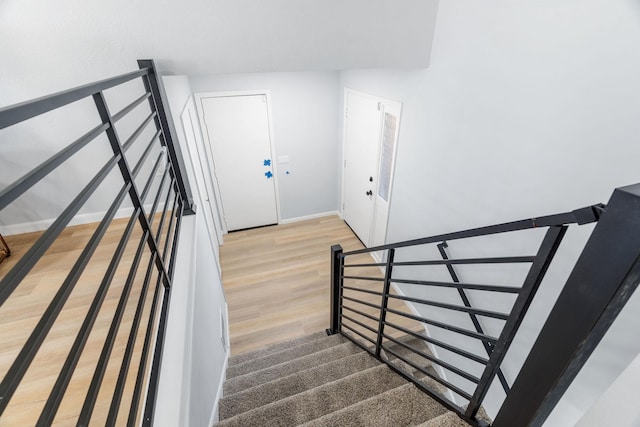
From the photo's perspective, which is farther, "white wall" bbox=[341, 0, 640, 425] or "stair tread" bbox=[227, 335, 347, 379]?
"stair tread" bbox=[227, 335, 347, 379]

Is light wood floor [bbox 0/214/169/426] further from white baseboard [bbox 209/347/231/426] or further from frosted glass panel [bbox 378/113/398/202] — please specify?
frosted glass panel [bbox 378/113/398/202]

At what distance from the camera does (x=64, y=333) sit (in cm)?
113

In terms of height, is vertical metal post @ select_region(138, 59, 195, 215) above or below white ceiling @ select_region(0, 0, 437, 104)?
below

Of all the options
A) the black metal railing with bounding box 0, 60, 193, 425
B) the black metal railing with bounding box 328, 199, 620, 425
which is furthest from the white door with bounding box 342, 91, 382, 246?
the black metal railing with bounding box 0, 60, 193, 425

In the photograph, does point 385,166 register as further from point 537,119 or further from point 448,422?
point 448,422

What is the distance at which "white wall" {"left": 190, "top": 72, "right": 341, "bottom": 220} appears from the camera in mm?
3809

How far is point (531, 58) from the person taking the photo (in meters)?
1.50

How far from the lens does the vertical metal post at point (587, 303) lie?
52 centimetres

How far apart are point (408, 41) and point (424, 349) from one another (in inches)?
102

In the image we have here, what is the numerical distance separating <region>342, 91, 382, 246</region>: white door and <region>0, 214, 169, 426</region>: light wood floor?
8.91ft

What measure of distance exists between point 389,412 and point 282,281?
8.06ft

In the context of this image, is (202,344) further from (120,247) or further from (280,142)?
(280,142)

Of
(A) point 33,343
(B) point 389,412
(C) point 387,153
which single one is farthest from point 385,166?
(A) point 33,343

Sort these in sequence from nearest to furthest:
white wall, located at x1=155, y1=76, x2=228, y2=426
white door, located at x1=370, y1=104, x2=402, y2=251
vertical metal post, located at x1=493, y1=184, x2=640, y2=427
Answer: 1. vertical metal post, located at x1=493, y1=184, x2=640, y2=427
2. white wall, located at x1=155, y1=76, x2=228, y2=426
3. white door, located at x1=370, y1=104, x2=402, y2=251
